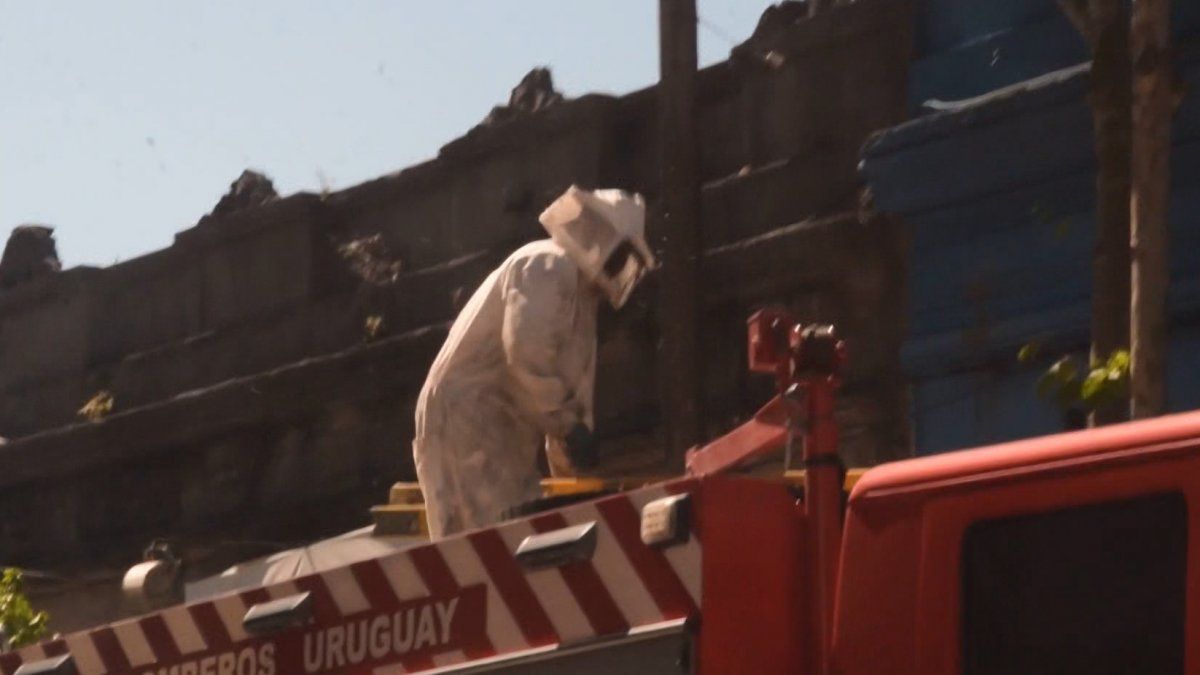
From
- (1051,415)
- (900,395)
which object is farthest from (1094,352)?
(900,395)

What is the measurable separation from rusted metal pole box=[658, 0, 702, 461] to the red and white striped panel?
6116 mm

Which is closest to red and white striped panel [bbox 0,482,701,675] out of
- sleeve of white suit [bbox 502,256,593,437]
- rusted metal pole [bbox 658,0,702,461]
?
sleeve of white suit [bbox 502,256,593,437]

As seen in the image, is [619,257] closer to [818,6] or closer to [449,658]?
[449,658]

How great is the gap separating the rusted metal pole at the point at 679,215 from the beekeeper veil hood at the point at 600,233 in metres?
4.98

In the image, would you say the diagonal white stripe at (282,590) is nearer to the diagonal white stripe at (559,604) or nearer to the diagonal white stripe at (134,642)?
the diagonal white stripe at (134,642)

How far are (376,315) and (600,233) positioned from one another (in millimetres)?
10854

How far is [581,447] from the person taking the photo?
6.97 meters

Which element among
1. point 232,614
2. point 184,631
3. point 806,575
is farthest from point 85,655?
point 806,575

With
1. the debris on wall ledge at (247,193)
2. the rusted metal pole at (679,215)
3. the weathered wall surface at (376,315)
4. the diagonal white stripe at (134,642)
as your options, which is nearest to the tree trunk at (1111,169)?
the rusted metal pole at (679,215)

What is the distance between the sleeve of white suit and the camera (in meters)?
6.89

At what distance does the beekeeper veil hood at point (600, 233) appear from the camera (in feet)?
23.1

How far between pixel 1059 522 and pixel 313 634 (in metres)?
1.97

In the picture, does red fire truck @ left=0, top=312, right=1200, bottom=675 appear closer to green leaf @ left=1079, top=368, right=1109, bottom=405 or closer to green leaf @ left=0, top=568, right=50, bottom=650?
green leaf @ left=1079, top=368, right=1109, bottom=405

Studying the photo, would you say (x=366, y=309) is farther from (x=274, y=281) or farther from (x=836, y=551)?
(x=836, y=551)
